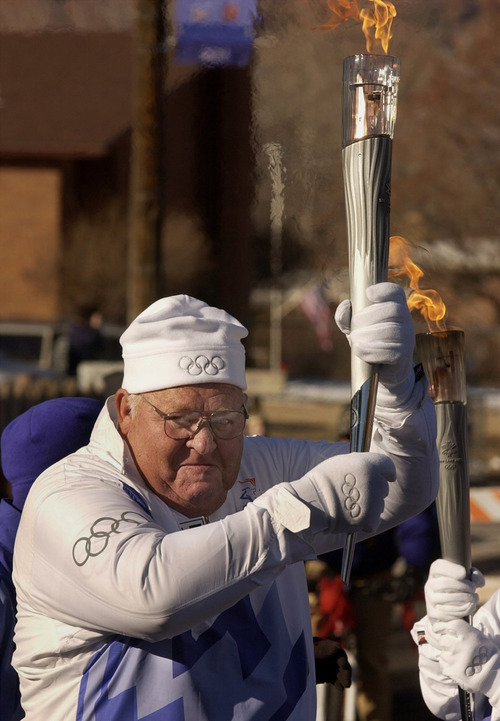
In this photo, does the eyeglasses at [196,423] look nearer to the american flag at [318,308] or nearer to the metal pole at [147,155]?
the metal pole at [147,155]

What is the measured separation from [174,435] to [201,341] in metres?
0.22

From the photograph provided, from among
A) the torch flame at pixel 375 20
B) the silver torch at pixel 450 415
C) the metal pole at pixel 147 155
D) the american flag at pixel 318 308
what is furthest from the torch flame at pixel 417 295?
the american flag at pixel 318 308

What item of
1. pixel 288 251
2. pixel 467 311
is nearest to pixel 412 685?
pixel 288 251

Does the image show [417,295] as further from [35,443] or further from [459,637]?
[35,443]

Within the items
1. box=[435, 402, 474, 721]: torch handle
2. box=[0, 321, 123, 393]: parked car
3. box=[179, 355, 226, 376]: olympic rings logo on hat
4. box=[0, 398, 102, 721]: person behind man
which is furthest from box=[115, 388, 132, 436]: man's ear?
box=[0, 321, 123, 393]: parked car

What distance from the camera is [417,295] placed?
8.77 ft

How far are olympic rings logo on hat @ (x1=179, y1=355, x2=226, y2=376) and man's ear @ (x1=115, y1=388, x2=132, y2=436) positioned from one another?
166 millimetres

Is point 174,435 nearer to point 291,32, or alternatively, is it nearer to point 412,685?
point 412,685

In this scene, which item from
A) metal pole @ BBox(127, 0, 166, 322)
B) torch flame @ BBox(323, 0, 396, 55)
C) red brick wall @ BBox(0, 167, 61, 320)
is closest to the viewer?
torch flame @ BBox(323, 0, 396, 55)

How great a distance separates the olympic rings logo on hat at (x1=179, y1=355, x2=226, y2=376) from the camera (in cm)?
219

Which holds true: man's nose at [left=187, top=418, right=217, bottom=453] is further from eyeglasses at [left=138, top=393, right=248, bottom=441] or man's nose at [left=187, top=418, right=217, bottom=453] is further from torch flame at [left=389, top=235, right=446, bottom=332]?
torch flame at [left=389, top=235, right=446, bottom=332]

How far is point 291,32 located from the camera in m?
6.65

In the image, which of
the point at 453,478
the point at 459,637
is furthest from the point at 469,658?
the point at 453,478

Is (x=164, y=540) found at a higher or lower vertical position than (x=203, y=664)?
higher
